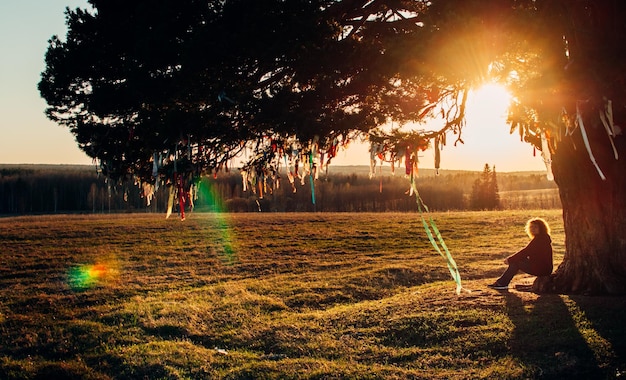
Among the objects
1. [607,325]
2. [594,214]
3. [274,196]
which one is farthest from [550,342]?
[274,196]

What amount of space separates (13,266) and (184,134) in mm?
15448

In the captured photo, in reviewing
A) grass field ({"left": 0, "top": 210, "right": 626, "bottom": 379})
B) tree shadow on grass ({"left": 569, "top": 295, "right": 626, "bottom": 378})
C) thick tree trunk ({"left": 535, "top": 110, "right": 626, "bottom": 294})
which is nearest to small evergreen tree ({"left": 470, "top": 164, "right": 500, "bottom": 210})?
grass field ({"left": 0, "top": 210, "right": 626, "bottom": 379})

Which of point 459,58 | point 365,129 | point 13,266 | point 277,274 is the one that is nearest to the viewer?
point 459,58

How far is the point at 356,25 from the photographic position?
10914 millimetres

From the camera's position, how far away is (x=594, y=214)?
10172mm

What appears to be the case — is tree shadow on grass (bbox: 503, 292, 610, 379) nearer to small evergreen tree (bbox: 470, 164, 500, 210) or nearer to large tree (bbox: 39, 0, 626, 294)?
large tree (bbox: 39, 0, 626, 294)

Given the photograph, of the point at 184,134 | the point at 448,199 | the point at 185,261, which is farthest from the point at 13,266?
the point at 448,199

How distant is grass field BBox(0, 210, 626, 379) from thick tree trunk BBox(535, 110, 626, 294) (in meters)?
0.61

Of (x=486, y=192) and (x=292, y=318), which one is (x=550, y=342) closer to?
(x=292, y=318)

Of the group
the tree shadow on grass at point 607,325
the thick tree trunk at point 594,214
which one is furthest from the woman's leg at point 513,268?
the tree shadow on grass at point 607,325

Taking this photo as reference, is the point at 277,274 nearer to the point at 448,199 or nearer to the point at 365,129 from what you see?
the point at 365,129

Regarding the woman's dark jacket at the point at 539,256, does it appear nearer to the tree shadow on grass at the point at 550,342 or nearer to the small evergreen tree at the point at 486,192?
the tree shadow on grass at the point at 550,342

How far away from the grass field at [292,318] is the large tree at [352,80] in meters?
2.15

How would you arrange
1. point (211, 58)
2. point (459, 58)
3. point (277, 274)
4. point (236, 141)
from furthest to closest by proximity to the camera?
point (277, 274) < point (236, 141) < point (211, 58) < point (459, 58)
